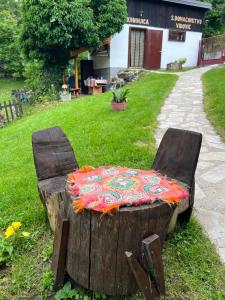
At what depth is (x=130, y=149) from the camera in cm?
425

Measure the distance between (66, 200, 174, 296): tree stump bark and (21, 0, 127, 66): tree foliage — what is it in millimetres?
10211

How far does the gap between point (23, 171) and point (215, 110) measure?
15.5 ft

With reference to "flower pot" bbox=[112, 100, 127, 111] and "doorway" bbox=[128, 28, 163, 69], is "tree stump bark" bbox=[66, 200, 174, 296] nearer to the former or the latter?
"flower pot" bbox=[112, 100, 127, 111]

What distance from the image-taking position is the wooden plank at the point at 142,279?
1.66 meters

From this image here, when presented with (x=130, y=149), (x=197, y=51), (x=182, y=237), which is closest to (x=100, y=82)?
(x=197, y=51)

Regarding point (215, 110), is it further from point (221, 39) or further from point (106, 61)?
point (221, 39)

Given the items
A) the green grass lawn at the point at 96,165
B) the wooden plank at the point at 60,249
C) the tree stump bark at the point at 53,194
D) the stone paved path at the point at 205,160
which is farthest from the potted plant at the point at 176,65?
the wooden plank at the point at 60,249

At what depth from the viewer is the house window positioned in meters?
14.8

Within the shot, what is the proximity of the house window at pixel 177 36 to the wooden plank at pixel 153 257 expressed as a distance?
1517 centimetres

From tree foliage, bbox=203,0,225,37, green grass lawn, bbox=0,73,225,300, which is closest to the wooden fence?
green grass lawn, bbox=0,73,225,300

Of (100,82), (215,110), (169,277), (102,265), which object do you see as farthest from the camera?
(100,82)

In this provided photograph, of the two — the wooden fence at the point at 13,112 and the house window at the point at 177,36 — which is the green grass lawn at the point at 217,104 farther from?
the house window at the point at 177,36

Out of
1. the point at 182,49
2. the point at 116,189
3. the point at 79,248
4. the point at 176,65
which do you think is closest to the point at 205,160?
the point at 116,189

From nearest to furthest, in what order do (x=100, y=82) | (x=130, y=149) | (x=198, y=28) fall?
1. (x=130, y=149)
2. (x=100, y=82)
3. (x=198, y=28)
